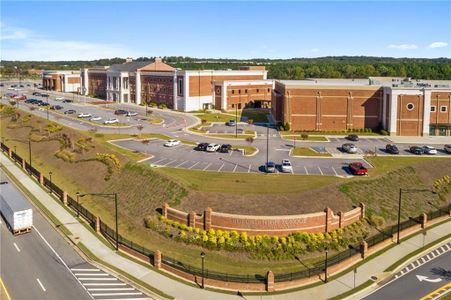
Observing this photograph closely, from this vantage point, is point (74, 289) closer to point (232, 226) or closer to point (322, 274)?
point (232, 226)

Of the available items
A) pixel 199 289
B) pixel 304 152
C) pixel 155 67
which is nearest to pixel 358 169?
pixel 304 152

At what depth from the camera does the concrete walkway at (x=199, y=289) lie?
36.4m

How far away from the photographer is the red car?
58094 millimetres

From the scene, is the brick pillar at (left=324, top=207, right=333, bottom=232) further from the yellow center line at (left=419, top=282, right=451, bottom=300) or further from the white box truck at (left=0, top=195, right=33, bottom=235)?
the white box truck at (left=0, top=195, right=33, bottom=235)

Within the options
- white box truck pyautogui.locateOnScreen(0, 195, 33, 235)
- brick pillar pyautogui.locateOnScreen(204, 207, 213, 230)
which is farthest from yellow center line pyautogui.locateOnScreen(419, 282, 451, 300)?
white box truck pyautogui.locateOnScreen(0, 195, 33, 235)

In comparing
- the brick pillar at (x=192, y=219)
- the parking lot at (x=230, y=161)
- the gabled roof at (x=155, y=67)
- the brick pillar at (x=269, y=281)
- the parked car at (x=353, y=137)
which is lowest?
the brick pillar at (x=269, y=281)

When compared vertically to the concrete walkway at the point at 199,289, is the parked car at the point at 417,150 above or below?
above

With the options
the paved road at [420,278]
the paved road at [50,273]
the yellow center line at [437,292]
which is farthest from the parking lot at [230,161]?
the yellow center line at [437,292]

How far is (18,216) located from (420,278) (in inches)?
1503

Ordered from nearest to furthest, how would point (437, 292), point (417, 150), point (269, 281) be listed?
1. point (437, 292)
2. point (269, 281)
3. point (417, 150)

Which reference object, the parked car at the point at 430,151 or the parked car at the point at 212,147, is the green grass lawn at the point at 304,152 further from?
the parked car at the point at 430,151

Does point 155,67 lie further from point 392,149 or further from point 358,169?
point 358,169

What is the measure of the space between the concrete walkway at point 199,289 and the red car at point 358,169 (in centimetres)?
1090

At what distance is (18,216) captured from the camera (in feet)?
148
